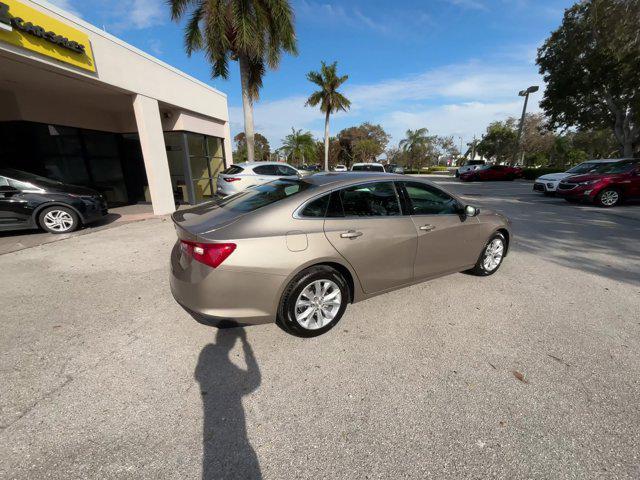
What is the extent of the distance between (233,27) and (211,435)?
46.7 feet

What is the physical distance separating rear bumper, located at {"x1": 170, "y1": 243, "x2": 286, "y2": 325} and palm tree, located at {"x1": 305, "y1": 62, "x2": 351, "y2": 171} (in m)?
27.8

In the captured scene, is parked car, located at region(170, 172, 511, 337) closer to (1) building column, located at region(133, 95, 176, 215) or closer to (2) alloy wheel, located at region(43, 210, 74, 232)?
(2) alloy wheel, located at region(43, 210, 74, 232)

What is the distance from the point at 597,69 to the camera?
19.2 metres

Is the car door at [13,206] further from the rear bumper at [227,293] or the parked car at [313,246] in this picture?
the rear bumper at [227,293]

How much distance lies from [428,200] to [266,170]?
22.9ft

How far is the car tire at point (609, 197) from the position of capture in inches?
381

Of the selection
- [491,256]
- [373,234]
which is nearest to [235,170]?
[373,234]

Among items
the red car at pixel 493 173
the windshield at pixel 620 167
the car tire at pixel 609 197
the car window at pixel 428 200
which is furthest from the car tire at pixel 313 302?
the red car at pixel 493 173

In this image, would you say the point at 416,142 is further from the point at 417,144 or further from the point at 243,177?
the point at 243,177

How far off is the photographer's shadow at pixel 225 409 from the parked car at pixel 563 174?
46.2 ft

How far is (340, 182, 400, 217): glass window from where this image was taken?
2936 millimetres

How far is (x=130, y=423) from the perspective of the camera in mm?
1904

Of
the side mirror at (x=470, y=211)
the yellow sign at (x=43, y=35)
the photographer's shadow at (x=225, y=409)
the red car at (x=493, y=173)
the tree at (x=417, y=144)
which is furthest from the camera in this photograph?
the tree at (x=417, y=144)

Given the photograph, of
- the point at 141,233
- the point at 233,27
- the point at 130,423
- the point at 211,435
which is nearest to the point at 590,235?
the point at 211,435
